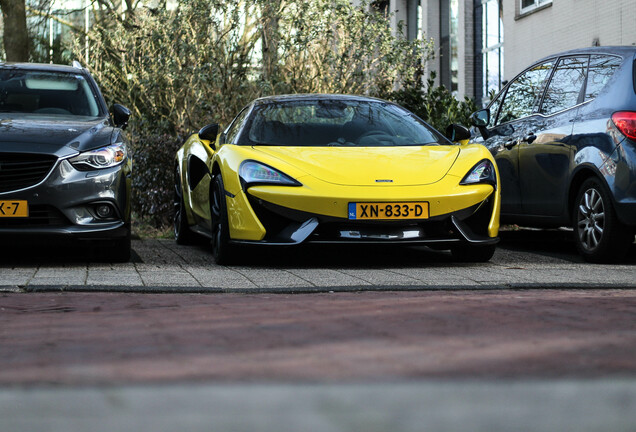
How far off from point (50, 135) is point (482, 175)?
3103 millimetres

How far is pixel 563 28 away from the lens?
15969 mm

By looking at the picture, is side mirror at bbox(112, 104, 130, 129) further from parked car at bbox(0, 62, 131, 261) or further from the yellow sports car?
the yellow sports car

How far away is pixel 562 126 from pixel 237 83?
6.10 m

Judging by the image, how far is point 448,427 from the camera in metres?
2.54

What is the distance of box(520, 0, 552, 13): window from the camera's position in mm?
16875

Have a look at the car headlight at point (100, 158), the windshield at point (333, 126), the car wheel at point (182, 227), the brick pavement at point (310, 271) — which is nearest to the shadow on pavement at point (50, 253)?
the brick pavement at point (310, 271)

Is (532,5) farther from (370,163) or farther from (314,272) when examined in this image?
(314,272)

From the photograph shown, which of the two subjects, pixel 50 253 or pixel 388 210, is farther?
pixel 50 253

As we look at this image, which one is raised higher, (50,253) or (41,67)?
(41,67)

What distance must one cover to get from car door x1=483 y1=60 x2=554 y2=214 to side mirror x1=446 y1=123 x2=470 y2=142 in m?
0.78

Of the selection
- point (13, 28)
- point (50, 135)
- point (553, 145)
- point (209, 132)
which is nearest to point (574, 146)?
point (553, 145)

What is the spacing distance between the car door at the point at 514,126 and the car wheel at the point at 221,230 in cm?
275

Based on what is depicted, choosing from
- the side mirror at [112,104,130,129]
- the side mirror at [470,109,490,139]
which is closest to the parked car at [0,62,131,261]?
the side mirror at [112,104,130,129]

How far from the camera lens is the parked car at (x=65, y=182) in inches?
274
